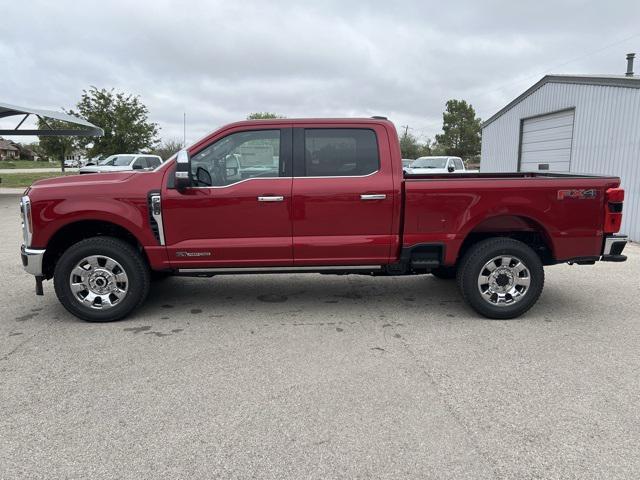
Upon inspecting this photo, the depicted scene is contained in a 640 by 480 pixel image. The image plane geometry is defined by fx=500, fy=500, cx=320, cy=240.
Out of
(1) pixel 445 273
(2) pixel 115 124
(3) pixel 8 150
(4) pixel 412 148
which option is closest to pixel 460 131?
(4) pixel 412 148

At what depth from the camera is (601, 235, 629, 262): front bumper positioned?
5055 millimetres

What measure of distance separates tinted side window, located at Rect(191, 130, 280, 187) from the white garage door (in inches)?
383

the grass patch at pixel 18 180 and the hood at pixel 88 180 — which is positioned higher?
the hood at pixel 88 180

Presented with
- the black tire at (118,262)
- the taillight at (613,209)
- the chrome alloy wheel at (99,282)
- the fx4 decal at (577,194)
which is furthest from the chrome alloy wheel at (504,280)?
the chrome alloy wheel at (99,282)

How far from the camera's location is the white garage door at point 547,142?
1382 centimetres

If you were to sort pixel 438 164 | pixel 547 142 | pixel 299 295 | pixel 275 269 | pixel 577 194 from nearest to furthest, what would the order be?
pixel 577 194
pixel 275 269
pixel 299 295
pixel 547 142
pixel 438 164

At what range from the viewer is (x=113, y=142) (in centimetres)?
3528

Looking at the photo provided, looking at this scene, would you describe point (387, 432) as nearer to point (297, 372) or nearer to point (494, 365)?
point (297, 372)

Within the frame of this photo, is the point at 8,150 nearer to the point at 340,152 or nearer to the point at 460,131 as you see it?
the point at 460,131

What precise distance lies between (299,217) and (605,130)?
1016 cm

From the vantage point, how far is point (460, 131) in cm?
5966

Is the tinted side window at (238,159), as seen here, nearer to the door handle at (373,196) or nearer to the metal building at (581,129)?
the door handle at (373,196)

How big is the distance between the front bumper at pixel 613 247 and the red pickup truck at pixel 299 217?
0.01 metres

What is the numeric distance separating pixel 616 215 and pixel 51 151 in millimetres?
47534
